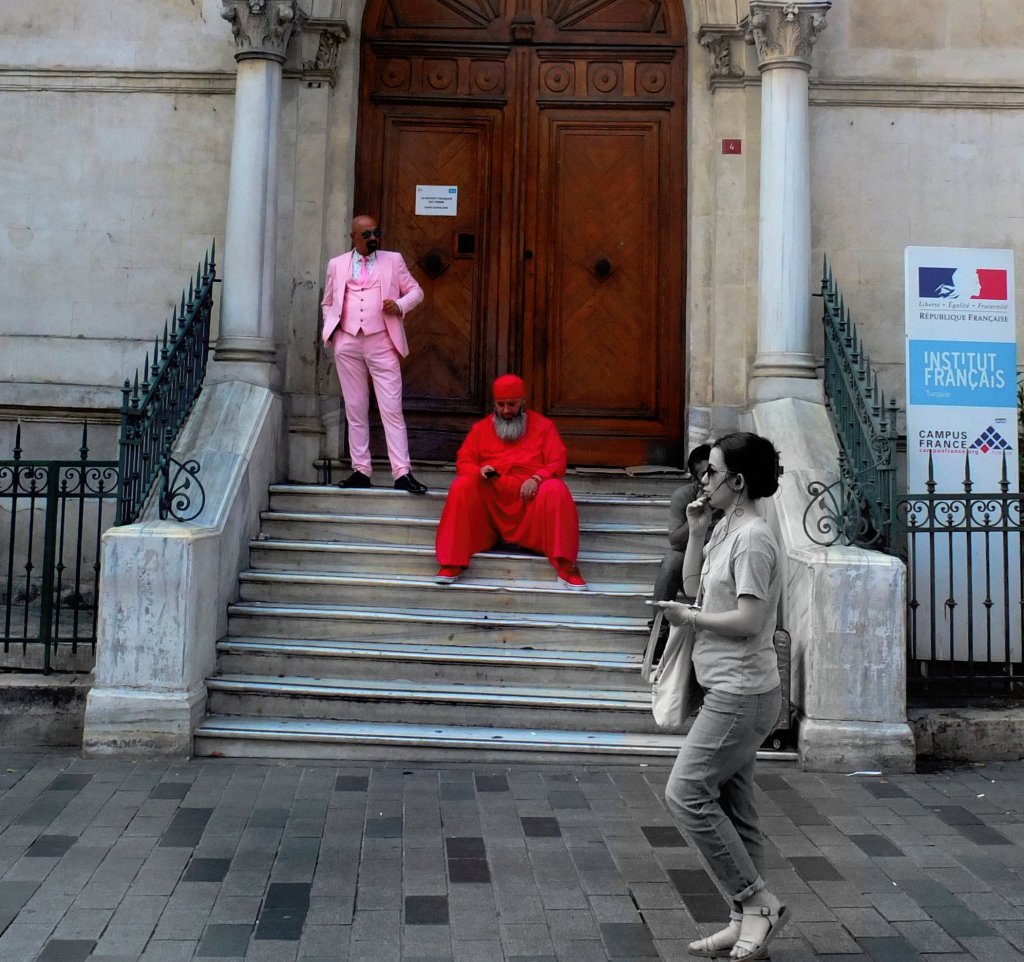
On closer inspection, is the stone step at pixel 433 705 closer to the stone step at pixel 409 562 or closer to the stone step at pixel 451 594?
the stone step at pixel 451 594

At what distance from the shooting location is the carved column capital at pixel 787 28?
8727mm

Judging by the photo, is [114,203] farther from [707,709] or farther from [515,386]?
[707,709]

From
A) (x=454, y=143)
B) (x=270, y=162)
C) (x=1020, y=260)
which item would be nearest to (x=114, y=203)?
(x=270, y=162)

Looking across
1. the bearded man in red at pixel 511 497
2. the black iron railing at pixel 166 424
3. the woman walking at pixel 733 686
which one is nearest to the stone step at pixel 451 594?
the bearded man in red at pixel 511 497

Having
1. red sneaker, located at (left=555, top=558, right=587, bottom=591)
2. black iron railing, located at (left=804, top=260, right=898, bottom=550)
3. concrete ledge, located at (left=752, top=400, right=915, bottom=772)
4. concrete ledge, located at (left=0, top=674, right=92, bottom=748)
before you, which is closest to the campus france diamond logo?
black iron railing, located at (left=804, top=260, right=898, bottom=550)

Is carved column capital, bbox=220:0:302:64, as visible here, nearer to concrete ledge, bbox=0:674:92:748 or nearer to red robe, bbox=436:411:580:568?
red robe, bbox=436:411:580:568

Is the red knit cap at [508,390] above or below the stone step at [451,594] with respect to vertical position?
above

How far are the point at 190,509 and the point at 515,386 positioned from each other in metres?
2.37

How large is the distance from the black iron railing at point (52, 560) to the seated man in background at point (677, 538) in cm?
340

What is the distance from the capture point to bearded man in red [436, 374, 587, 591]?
24.7 feet

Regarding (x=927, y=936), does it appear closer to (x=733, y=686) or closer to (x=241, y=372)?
(x=733, y=686)

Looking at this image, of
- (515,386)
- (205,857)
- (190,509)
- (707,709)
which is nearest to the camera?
(707,709)

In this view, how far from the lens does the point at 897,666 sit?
6395mm

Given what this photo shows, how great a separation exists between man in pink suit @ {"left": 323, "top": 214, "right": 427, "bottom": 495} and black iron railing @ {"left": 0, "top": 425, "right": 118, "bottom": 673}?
1.77 m
